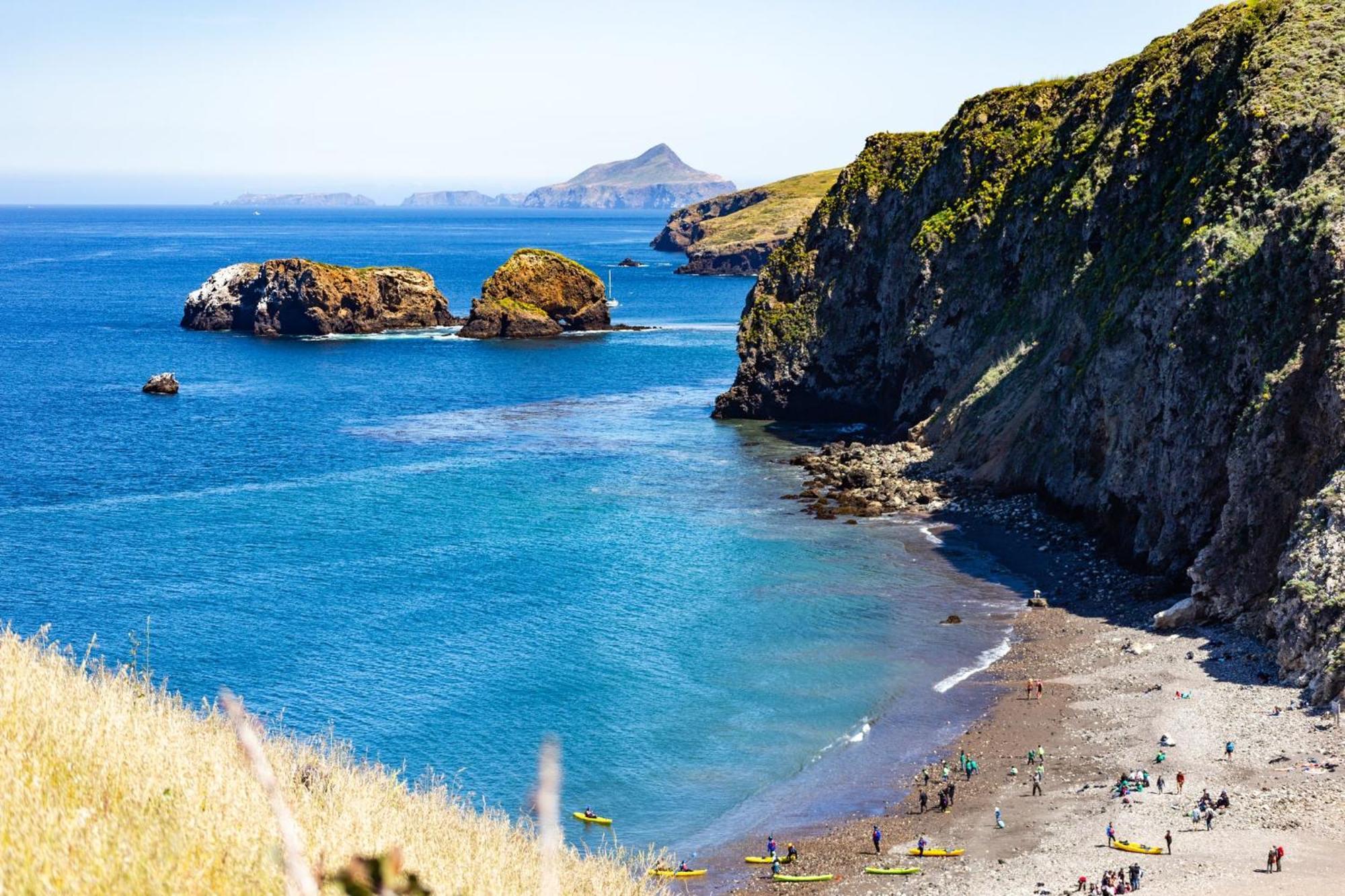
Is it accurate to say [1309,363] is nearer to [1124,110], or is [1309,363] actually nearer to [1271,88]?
[1271,88]

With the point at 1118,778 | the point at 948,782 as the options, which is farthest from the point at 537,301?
the point at 1118,778

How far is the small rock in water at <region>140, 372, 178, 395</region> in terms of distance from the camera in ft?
391

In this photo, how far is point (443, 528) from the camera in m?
74.1

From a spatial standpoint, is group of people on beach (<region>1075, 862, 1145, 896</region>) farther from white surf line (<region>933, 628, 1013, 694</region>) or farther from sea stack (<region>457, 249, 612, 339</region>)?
sea stack (<region>457, 249, 612, 339</region>)

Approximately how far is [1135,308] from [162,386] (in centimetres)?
9002

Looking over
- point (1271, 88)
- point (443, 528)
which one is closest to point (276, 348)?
point (443, 528)

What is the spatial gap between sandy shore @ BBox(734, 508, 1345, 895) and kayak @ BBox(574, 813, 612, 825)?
5374mm

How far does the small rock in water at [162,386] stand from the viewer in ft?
391

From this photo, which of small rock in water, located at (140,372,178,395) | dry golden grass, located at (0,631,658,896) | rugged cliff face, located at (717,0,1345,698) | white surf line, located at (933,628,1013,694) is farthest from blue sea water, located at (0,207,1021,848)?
dry golden grass, located at (0,631,658,896)

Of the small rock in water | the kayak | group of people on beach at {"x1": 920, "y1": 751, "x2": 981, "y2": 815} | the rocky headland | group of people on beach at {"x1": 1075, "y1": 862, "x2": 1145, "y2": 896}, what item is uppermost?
the rocky headland

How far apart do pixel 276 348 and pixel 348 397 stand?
118 feet

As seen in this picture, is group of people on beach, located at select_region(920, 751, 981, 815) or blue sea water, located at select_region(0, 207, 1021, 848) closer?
→ group of people on beach, located at select_region(920, 751, 981, 815)

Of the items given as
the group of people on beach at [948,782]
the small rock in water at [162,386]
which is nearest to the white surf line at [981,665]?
the group of people on beach at [948,782]

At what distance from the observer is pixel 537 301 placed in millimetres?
164875
